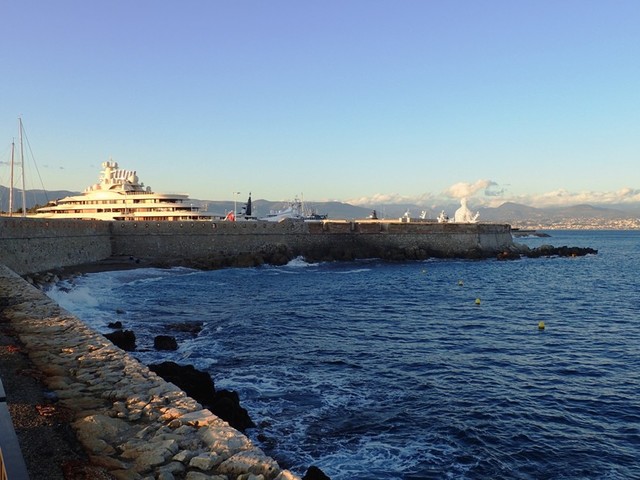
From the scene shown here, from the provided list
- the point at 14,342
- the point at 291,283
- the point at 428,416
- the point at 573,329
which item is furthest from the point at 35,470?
the point at 291,283

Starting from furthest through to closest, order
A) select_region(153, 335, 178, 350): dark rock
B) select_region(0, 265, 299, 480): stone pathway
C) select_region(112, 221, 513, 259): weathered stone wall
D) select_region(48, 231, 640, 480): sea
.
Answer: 1. select_region(112, 221, 513, 259): weathered stone wall
2. select_region(153, 335, 178, 350): dark rock
3. select_region(48, 231, 640, 480): sea
4. select_region(0, 265, 299, 480): stone pathway

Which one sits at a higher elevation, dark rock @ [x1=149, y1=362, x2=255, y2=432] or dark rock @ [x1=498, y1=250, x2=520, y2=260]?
dark rock @ [x1=149, y1=362, x2=255, y2=432]

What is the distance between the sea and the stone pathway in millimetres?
3525

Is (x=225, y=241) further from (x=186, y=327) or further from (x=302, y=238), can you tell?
(x=186, y=327)

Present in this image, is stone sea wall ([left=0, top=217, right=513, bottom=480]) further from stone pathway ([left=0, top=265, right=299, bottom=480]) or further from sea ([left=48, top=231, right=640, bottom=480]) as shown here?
sea ([left=48, top=231, right=640, bottom=480])

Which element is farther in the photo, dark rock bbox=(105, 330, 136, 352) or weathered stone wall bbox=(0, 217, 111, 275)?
weathered stone wall bbox=(0, 217, 111, 275)

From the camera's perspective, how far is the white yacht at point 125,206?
59.8 metres

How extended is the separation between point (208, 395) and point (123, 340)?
6.02 m

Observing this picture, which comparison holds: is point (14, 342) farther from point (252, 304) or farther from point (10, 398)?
point (252, 304)

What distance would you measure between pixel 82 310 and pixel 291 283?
55.6 ft

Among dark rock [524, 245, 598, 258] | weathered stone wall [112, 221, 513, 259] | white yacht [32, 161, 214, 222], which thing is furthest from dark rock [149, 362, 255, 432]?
dark rock [524, 245, 598, 258]

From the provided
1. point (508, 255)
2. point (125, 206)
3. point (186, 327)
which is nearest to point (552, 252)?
point (508, 255)

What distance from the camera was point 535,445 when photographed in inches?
407

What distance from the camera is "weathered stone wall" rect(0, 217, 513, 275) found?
100 ft
